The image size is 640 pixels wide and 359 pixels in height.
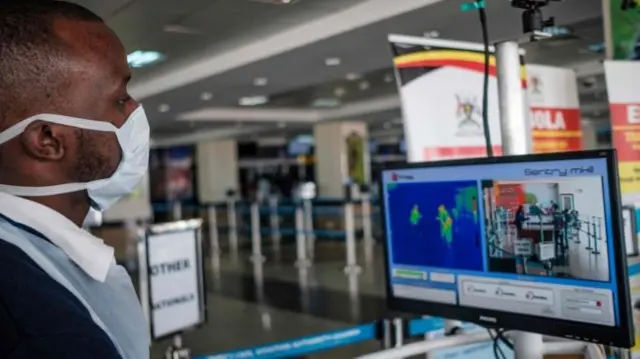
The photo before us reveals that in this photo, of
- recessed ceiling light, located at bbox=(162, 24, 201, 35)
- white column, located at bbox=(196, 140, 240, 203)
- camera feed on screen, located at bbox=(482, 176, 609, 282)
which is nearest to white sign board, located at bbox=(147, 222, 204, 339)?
camera feed on screen, located at bbox=(482, 176, 609, 282)

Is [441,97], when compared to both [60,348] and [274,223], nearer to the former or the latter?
[60,348]

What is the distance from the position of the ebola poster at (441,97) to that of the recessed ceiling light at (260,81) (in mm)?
5479

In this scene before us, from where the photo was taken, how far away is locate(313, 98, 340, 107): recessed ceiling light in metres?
12.7

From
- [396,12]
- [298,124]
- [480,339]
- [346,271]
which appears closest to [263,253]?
[346,271]

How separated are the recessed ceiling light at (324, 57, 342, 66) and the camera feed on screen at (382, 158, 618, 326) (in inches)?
205

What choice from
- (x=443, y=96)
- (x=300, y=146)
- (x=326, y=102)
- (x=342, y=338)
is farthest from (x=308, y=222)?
(x=300, y=146)

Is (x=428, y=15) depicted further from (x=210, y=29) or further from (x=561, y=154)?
(x=561, y=154)

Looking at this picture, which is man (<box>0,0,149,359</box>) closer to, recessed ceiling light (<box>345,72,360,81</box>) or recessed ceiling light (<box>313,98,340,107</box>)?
recessed ceiling light (<box>345,72,360,81</box>)

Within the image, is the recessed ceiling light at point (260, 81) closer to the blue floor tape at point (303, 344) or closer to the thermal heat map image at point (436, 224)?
the blue floor tape at point (303, 344)

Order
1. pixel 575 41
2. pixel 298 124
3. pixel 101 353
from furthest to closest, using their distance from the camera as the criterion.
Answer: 1. pixel 298 124
2. pixel 575 41
3. pixel 101 353

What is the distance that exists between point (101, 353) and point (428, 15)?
454 cm

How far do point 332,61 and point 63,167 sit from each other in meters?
6.18

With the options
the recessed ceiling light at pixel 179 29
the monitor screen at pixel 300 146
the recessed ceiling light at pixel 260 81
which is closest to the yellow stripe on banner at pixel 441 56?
the recessed ceiling light at pixel 179 29

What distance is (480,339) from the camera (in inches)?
73.5
